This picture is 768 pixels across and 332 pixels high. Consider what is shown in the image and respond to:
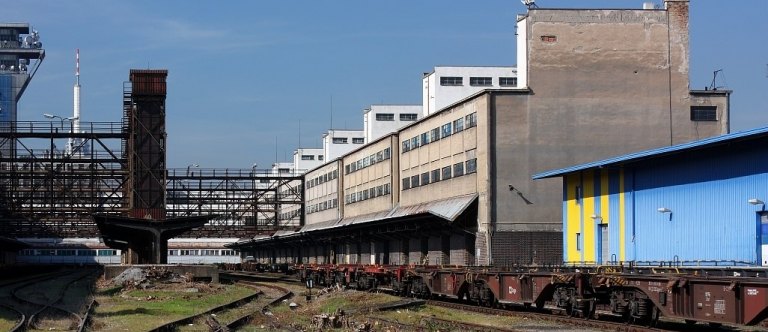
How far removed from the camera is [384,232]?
2793 inches

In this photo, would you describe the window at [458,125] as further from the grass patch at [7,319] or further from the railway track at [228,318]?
the grass patch at [7,319]

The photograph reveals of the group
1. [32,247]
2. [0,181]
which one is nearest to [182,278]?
[0,181]

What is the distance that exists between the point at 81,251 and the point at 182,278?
84.1 metres

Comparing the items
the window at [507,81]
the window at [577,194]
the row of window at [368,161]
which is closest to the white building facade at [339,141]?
the window at [507,81]

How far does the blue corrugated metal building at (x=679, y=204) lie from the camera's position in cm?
3216

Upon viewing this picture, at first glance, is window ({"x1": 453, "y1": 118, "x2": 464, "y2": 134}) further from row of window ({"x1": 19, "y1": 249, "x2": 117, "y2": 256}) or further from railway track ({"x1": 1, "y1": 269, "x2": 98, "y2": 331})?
row of window ({"x1": 19, "y1": 249, "x2": 117, "y2": 256})

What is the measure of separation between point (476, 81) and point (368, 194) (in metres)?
22.0

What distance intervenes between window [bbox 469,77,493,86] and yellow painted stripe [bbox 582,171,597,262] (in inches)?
2161

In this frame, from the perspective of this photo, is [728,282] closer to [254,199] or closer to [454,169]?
[454,169]

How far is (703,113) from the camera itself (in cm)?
5709

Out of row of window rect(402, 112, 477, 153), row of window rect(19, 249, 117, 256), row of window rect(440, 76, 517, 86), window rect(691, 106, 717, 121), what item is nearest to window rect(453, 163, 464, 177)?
row of window rect(402, 112, 477, 153)

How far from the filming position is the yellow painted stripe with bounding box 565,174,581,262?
46.1m

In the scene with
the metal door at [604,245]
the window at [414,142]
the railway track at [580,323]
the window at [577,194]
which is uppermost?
the window at [414,142]

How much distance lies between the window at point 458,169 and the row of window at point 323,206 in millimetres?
35001
